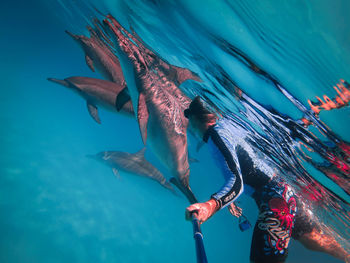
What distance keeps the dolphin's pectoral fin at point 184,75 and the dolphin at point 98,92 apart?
2.35 meters

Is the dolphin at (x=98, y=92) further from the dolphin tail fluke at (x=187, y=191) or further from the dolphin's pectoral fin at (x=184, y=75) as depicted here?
the dolphin tail fluke at (x=187, y=191)

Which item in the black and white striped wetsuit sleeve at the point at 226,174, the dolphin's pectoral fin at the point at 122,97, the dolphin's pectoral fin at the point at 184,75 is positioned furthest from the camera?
the dolphin's pectoral fin at the point at 184,75

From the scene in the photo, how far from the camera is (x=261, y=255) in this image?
3158 millimetres

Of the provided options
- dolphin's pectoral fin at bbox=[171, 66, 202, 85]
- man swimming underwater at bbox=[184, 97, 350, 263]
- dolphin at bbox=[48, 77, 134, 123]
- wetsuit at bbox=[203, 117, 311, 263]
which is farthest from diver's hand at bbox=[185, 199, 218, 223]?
dolphin's pectoral fin at bbox=[171, 66, 202, 85]

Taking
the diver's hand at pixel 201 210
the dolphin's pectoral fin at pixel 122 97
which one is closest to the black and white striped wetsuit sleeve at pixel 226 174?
the diver's hand at pixel 201 210

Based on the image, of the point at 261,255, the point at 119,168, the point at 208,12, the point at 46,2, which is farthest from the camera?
the point at 46,2

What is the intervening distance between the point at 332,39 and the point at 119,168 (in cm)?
1035

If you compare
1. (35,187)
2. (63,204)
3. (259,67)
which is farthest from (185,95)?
(35,187)

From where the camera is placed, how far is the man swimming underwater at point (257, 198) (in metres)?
2.50

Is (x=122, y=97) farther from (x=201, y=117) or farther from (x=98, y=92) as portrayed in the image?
(x=201, y=117)

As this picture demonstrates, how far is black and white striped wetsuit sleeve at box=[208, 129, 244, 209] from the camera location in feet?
7.63

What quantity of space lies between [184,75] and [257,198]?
5.07 metres

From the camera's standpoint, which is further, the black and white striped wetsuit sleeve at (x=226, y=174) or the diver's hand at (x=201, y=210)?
the black and white striped wetsuit sleeve at (x=226, y=174)

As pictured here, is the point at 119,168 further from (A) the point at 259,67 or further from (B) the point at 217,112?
(A) the point at 259,67
